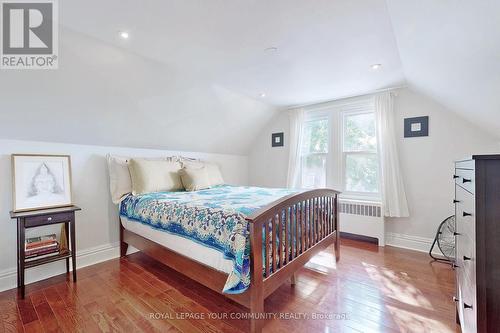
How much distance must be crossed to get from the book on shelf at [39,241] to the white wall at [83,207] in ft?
0.58

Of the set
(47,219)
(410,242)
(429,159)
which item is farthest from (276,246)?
(429,159)

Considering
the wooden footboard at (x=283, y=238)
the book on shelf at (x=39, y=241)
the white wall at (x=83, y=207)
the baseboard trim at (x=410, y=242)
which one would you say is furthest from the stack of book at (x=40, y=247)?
the baseboard trim at (x=410, y=242)

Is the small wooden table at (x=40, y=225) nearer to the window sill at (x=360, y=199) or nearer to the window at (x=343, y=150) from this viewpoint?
the window at (x=343, y=150)

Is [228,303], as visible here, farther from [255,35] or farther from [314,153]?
[314,153]

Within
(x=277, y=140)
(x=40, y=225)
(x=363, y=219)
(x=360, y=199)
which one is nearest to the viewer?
(x=40, y=225)

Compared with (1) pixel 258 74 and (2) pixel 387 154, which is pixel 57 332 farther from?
(2) pixel 387 154

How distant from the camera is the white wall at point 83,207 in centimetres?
221

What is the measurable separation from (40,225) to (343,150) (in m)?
3.90

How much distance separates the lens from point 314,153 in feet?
13.3

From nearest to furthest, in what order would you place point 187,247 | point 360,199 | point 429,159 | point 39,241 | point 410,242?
point 187,247
point 39,241
point 429,159
point 410,242
point 360,199

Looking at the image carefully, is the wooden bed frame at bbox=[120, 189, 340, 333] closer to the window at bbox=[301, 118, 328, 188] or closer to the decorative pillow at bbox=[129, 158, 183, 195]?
the decorative pillow at bbox=[129, 158, 183, 195]

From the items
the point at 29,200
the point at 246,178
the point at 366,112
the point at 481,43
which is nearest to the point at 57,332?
the point at 29,200

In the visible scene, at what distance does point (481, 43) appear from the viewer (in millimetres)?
1432

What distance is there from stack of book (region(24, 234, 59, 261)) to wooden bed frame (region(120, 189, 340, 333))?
0.70 m
